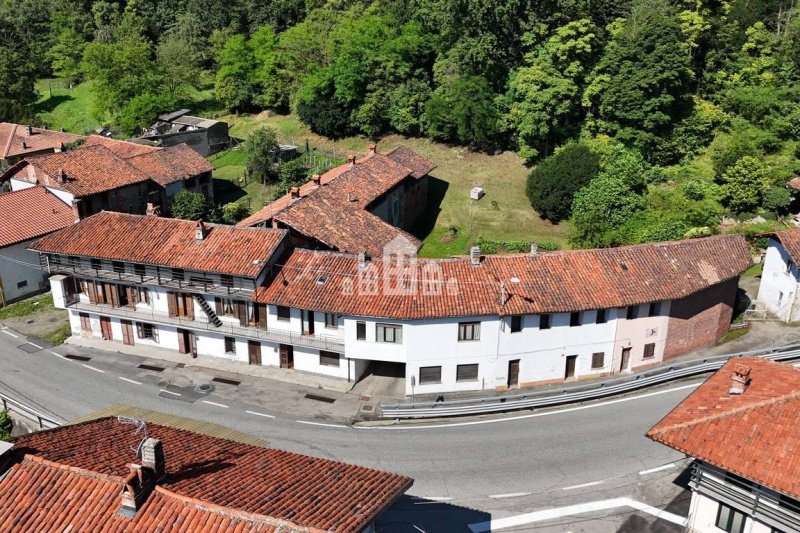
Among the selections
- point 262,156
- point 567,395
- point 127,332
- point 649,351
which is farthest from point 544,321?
point 262,156

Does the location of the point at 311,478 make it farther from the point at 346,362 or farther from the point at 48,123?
the point at 48,123

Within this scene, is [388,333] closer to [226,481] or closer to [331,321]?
[331,321]

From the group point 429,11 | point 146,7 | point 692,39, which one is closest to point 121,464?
point 692,39

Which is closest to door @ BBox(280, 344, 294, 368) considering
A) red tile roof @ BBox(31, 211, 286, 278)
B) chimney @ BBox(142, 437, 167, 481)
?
red tile roof @ BBox(31, 211, 286, 278)

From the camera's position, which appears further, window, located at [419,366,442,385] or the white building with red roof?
window, located at [419,366,442,385]

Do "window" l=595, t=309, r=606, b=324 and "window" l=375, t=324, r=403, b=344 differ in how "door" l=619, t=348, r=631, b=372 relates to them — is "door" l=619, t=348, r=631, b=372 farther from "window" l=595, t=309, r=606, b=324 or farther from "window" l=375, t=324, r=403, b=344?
"window" l=375, t=324, r=403, b=344

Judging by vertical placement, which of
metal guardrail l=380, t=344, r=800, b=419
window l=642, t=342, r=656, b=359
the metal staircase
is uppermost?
the metal staircase
